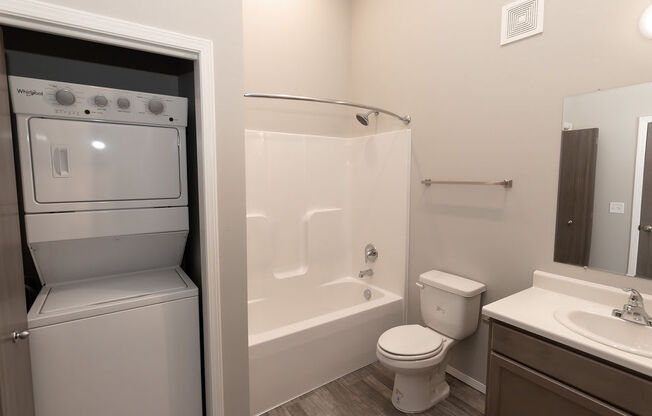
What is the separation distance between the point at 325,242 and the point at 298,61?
1.55 m

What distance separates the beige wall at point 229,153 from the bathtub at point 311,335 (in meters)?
0.31

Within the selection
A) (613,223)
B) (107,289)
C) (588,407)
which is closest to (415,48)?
(613,223)

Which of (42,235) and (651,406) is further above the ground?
(42,235)

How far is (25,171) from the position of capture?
1.29 m

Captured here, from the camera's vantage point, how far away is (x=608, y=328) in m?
1.42

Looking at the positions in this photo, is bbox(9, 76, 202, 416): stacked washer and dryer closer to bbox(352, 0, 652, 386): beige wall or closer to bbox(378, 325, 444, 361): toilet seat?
bbox(378, 325, 444, 361): toilet seat

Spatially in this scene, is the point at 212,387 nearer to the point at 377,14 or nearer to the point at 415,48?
the point at 415,48

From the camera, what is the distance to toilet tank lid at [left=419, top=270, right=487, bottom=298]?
6.57 ft

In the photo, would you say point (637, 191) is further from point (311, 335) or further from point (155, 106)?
point (155, 106)

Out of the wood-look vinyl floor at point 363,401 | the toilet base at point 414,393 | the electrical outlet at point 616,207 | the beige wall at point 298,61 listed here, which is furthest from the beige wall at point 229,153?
the electrical outlet at point 616,207

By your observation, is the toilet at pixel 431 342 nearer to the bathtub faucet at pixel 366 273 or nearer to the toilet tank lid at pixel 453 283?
the toilet tank lid at pixel 453 283

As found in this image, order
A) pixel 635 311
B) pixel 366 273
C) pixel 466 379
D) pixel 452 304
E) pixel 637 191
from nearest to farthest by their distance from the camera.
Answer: pixel 635 311
pixel 637 191
pixel 452 304
pixel 466 379
pixel 366 273

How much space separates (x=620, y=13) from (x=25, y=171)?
2.58 meters

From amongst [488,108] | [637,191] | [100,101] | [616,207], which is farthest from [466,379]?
[100,101]
